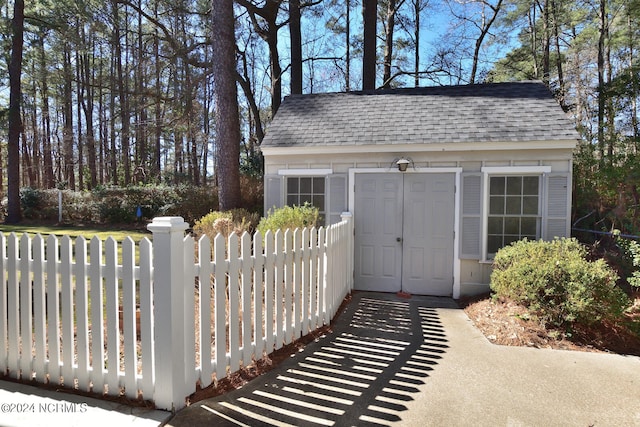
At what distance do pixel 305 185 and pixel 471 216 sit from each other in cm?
319

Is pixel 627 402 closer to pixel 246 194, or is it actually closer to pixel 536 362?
pixel 536 362

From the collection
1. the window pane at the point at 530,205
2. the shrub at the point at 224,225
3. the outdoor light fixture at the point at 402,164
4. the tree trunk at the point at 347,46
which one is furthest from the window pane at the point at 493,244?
the tree trunk at the point at 347,46

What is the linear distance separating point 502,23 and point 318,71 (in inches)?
378

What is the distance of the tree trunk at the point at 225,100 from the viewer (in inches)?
319

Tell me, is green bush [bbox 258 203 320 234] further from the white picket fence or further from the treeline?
the treeline

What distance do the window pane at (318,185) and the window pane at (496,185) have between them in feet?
10.1

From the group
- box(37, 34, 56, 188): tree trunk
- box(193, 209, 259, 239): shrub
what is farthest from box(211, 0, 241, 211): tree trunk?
box(37, 34, 56, 188): tree trunk

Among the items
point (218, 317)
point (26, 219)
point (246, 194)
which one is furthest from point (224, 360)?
point (26, 219)

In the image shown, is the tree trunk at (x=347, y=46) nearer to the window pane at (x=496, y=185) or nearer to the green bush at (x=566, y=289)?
the window pane at (x=496, y=185)

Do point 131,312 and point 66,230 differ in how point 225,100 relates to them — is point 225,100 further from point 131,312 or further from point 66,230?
point 66,230

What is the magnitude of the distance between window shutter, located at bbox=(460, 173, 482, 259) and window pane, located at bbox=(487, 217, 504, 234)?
19 cm

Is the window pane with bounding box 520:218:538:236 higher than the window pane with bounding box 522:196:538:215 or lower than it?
lower

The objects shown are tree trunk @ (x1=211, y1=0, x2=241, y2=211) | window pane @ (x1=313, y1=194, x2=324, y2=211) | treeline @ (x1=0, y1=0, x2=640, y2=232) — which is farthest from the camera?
treeline @ (x1=0, y1=0, x2=640, y2=232)

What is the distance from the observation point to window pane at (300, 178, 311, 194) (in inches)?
279
